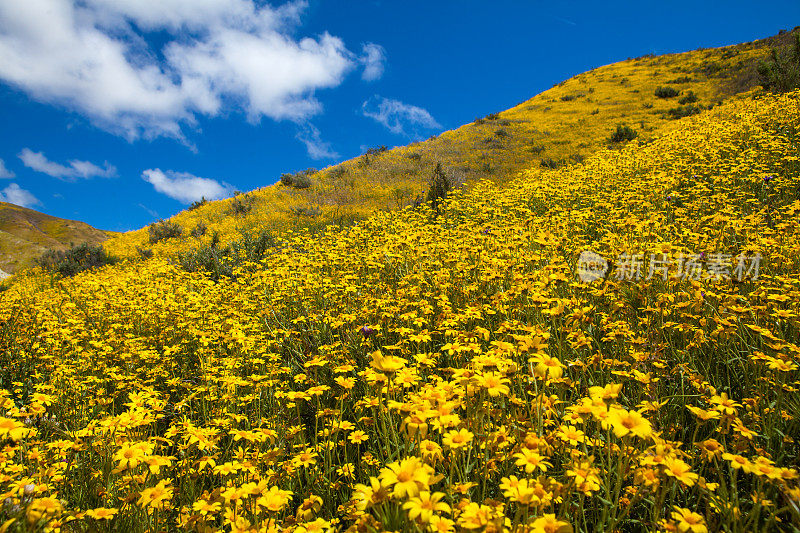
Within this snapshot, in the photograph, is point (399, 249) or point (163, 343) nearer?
point (163, 343)

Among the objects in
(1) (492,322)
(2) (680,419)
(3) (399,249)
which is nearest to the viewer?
(2) (680,419)

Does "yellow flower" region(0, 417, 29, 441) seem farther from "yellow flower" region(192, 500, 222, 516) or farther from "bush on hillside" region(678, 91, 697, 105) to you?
"bush on hillside" region(678, 91, 697, 105)

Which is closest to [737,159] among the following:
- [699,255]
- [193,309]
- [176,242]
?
[699,255]

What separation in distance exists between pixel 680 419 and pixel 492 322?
165cm

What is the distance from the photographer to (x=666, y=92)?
24.4 m

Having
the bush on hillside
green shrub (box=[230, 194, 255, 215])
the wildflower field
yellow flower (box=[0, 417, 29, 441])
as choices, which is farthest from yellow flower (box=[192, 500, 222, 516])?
the bush on hillside

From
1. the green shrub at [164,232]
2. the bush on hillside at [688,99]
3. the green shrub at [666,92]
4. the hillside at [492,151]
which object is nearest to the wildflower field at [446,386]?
the hillside at [492,151]

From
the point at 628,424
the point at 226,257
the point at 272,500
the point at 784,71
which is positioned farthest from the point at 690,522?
the point at 784,71

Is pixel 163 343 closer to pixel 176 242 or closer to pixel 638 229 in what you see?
pixel 638 229

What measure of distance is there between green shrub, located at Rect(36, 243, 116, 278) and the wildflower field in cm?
673

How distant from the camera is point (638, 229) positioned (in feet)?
16.1

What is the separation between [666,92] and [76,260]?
108 ft

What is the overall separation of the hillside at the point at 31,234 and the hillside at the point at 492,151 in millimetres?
5128

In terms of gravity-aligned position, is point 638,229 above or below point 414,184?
below
